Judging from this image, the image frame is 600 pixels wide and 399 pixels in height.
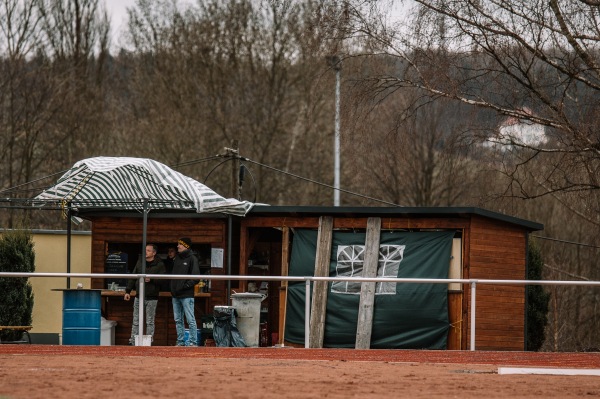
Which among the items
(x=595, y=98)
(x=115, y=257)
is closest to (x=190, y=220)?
(x=115, y=257)

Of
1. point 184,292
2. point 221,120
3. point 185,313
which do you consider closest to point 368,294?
point 185,313

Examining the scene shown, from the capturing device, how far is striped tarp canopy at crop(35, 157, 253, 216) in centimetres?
2283

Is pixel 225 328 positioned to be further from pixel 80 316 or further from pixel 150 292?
pixel 80 316

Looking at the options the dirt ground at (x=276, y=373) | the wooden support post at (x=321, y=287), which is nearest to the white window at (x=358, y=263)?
the wooden support post at (x=321, y=287)

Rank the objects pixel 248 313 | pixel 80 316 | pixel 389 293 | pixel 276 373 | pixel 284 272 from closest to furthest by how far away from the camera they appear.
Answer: pixel 276 373
pixel 80 316
pixel 248 313
pixel 389 293
pixel 284 272

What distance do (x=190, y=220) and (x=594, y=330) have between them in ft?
69.0

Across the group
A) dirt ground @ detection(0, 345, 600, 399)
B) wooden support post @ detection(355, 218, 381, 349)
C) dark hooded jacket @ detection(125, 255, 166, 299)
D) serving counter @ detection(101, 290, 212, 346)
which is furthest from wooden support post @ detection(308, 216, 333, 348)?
dirt ground @ detection(0, 345, 600, 399)

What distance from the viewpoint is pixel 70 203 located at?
23.0 meters

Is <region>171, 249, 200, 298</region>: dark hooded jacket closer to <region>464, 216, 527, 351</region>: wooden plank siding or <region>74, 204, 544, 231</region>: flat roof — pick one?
<region>74, 204, 544, 231</region>: flat roof

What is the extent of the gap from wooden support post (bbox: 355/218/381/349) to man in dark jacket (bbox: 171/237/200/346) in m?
3.22

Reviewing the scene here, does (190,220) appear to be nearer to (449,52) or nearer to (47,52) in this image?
(449,52)

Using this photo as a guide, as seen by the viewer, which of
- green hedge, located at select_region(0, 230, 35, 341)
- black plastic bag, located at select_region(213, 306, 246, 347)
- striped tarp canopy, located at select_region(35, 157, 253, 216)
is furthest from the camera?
green hedge, located at select_region(0, 230, 35, 341)

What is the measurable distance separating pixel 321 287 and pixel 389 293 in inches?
49.8

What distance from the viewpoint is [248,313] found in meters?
22.1
